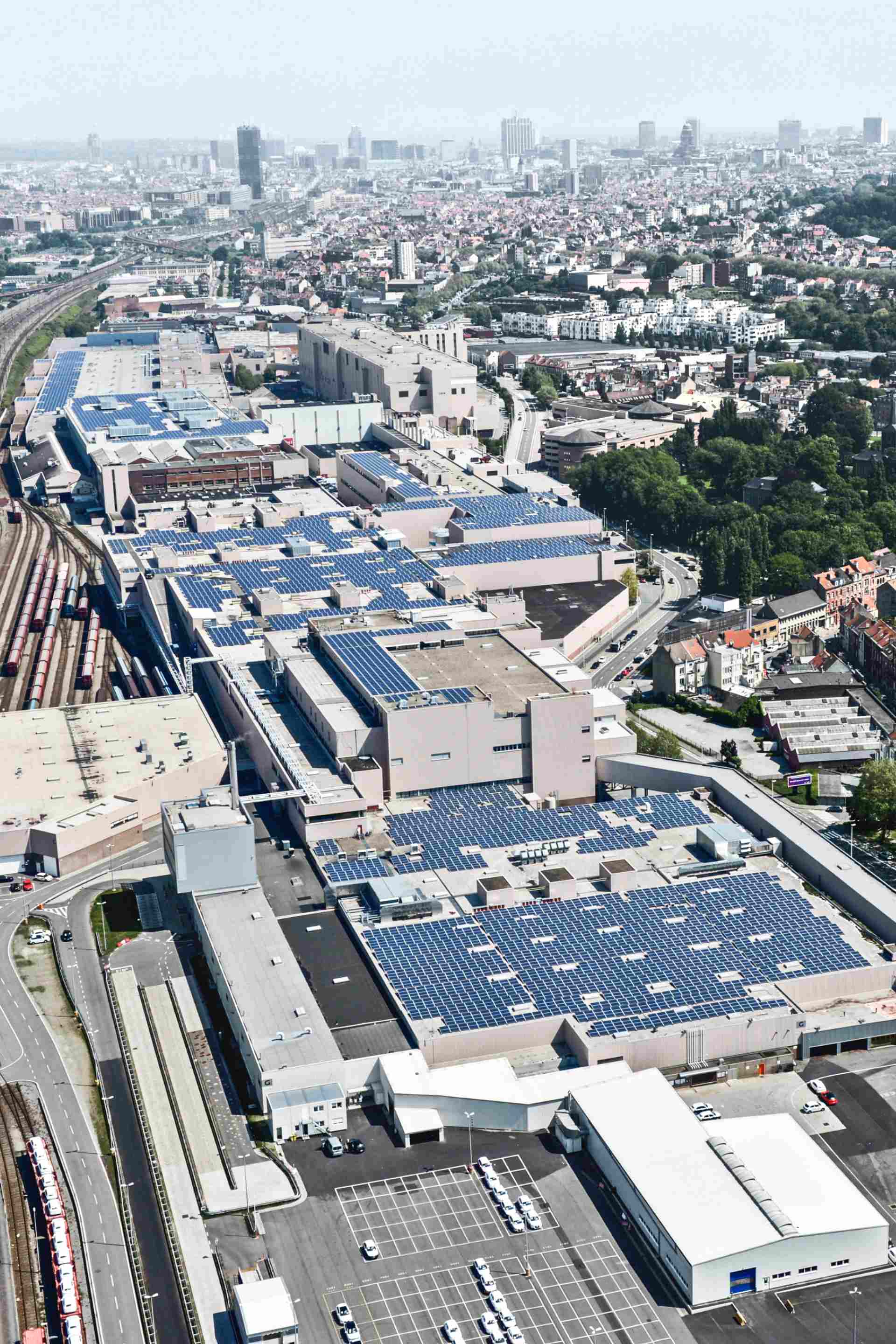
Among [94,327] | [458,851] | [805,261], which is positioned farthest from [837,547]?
[805,261]

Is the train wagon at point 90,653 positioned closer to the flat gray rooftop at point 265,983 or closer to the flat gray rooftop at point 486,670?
the flat gray rooftop at point 486,670

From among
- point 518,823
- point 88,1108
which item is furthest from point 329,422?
point 88,1108

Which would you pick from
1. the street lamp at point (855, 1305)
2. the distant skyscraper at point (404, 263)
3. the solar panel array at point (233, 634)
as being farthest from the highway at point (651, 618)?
the distant skyscraper at point (404, 263)

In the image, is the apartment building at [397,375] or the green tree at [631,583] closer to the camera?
the green tree at [631,583]

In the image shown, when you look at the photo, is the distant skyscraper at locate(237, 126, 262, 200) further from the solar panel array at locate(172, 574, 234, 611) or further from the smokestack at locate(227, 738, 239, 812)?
the smokestack at locate(227, 738, 239, 812)

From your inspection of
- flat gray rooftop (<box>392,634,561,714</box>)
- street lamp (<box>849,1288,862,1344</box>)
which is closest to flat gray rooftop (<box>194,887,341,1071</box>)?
flat gray rooftop (<box>392,634,561,714</box>)

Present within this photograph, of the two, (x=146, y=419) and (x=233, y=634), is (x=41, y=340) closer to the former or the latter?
(x=146, y=419)
